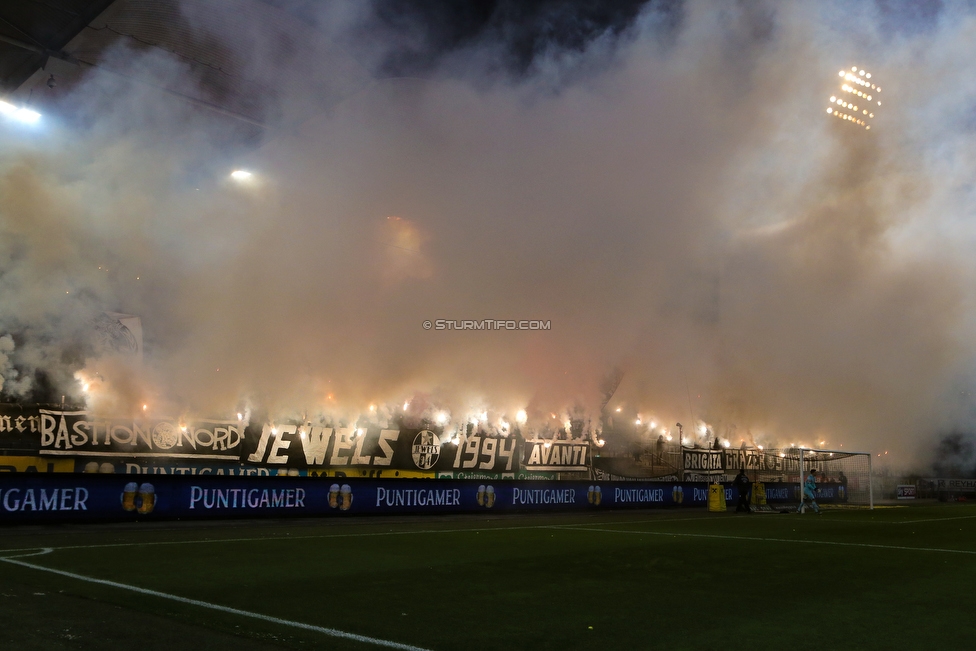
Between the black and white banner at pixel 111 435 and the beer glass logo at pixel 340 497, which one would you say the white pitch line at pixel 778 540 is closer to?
the beer glass logo at pixel 340 497

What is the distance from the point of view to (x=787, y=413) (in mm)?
37906

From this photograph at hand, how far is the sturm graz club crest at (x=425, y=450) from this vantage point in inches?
773

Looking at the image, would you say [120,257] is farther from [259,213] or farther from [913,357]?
[913,357]

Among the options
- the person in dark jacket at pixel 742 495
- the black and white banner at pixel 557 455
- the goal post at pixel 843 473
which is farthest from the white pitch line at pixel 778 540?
the goal post at pixel 843 473

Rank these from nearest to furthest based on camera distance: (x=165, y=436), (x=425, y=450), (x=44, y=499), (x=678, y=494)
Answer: (x=44, y=499)
(x=165, y=436)
(x=425, y=450)
(x=678, y=494)

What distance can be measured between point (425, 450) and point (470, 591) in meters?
13.2

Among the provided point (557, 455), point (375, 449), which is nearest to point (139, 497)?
point (375, 449)

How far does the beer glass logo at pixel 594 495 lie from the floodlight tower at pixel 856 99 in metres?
12.7

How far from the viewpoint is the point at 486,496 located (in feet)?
59.6

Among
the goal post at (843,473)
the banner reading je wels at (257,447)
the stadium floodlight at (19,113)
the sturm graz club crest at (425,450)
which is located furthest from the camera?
the goal post at (843,473)

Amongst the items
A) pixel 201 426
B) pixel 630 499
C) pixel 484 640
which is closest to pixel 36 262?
pixel 201 426

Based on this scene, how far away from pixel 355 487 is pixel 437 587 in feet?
30.6

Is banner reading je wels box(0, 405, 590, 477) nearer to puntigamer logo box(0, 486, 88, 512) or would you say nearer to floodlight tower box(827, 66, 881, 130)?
puntigamer logo box(0, 486, 88, 512)

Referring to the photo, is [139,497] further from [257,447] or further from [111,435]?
[257,447]
